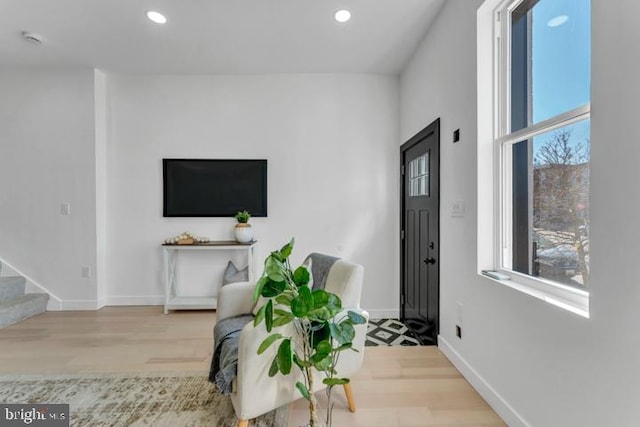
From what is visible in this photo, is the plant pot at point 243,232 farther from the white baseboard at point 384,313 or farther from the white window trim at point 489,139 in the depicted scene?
the white window trim at point 489,139

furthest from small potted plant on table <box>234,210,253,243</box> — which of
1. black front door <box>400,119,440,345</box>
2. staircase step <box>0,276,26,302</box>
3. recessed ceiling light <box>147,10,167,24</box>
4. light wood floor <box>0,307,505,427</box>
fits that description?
staircase step <box>0,276,26,302</box>

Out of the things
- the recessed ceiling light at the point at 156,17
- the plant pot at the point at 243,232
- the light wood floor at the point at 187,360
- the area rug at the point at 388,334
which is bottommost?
the area rug at the point at 388,334

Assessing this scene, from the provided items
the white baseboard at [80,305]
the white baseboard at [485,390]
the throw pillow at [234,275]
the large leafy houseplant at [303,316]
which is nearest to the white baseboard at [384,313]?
the white baseboard at [485,390]

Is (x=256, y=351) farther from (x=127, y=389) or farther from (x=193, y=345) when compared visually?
(x=193, y=345)

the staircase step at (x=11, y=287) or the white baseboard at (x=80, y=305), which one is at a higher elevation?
the staircase step at (x=11, y=287)

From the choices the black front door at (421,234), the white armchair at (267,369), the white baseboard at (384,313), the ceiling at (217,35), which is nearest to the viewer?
the white armchair at (267,369)

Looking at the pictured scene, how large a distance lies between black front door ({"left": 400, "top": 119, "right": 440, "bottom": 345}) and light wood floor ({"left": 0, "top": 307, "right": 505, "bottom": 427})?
388 millimetres

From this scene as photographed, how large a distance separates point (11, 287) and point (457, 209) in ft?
15.3

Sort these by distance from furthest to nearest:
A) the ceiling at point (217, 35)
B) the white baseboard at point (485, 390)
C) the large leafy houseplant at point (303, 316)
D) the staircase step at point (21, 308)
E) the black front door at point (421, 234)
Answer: the staircase step at point (21, 308), the black front door at point (421, 234), the ceiling at point (217, 35), the white baseboard at point (485, 390), the large leafy houseplant at point (303, 316)

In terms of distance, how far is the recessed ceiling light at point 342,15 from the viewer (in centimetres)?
244

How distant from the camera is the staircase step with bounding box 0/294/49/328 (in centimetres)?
306

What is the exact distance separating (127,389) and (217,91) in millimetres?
3059

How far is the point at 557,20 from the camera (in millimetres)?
1499

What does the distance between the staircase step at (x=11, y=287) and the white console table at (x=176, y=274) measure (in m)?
1.64
